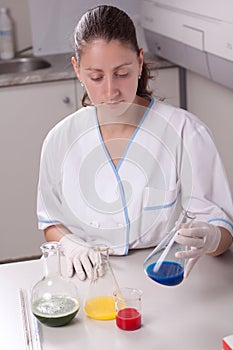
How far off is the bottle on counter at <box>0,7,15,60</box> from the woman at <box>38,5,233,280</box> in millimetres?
1674

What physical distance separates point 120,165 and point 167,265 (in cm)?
37

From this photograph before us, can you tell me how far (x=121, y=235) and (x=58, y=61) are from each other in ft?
5.74

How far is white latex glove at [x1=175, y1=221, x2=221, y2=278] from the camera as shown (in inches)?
54.7

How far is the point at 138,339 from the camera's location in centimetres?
129

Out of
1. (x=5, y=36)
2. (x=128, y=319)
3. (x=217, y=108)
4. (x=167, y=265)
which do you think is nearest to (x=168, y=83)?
(x=217, y=108)

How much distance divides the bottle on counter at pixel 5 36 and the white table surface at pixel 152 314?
1.93 m

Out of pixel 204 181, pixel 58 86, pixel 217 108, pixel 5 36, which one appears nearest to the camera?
pixel 204 181

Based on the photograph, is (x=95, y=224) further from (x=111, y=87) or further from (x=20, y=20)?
(x=20, y=20)

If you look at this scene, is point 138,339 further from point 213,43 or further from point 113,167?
point 213,43

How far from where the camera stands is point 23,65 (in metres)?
3.36

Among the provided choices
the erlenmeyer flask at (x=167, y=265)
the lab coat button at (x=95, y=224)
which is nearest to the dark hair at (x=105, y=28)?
the lab coat button at (x=95, y=224)

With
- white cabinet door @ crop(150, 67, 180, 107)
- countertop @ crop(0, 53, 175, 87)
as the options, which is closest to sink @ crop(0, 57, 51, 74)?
countertop @ crop(0, 53, 175, 87)

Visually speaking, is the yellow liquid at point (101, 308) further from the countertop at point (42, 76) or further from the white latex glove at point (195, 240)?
the countertop at point (42, 76)

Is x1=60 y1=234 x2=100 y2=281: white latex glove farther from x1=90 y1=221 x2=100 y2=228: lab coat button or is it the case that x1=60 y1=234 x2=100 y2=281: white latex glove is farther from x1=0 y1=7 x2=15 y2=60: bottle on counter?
x1=0 y1=7 x2=15 y2=60: bottle on counter
